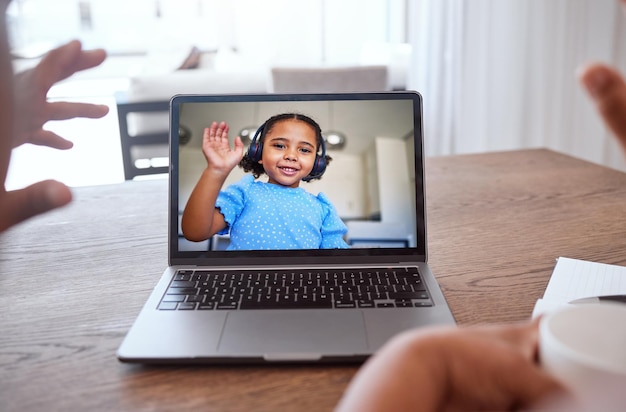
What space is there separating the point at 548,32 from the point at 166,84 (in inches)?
82.5

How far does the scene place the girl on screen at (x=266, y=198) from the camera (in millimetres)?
893

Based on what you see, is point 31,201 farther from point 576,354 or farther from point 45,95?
point 576,354

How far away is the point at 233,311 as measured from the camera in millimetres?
748

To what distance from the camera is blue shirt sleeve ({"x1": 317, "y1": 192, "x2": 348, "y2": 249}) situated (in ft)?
2.98

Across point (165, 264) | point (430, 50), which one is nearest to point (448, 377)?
point (165, 264)

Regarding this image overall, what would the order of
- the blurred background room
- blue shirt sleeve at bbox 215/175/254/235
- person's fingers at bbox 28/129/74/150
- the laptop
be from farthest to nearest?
the blurred background room → blue shirt sleeve at bbox 215/175/254/235 → the laptop → person's fingers at bbox 28/129/74/150

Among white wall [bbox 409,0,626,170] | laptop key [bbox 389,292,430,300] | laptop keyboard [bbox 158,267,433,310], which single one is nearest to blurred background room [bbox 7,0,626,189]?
white wall [bbox 409,0,626,170]

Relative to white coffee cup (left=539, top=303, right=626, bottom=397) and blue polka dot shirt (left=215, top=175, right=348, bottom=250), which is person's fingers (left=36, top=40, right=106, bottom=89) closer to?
blue polka dot shirt (left=215, top=175, right=348, bottom=250)

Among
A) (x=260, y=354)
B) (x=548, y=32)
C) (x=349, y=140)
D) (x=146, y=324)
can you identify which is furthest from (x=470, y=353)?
(x=548, y=32)

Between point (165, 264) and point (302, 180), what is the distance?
247 mm

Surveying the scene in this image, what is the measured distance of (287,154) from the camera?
35.9 inches

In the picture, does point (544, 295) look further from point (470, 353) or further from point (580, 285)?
point (470, 353)

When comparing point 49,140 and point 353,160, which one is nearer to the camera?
point 49,140

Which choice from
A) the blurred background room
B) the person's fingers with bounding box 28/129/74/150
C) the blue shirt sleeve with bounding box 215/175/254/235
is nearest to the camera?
the person's fingers with bounding box 28/129/74/150
